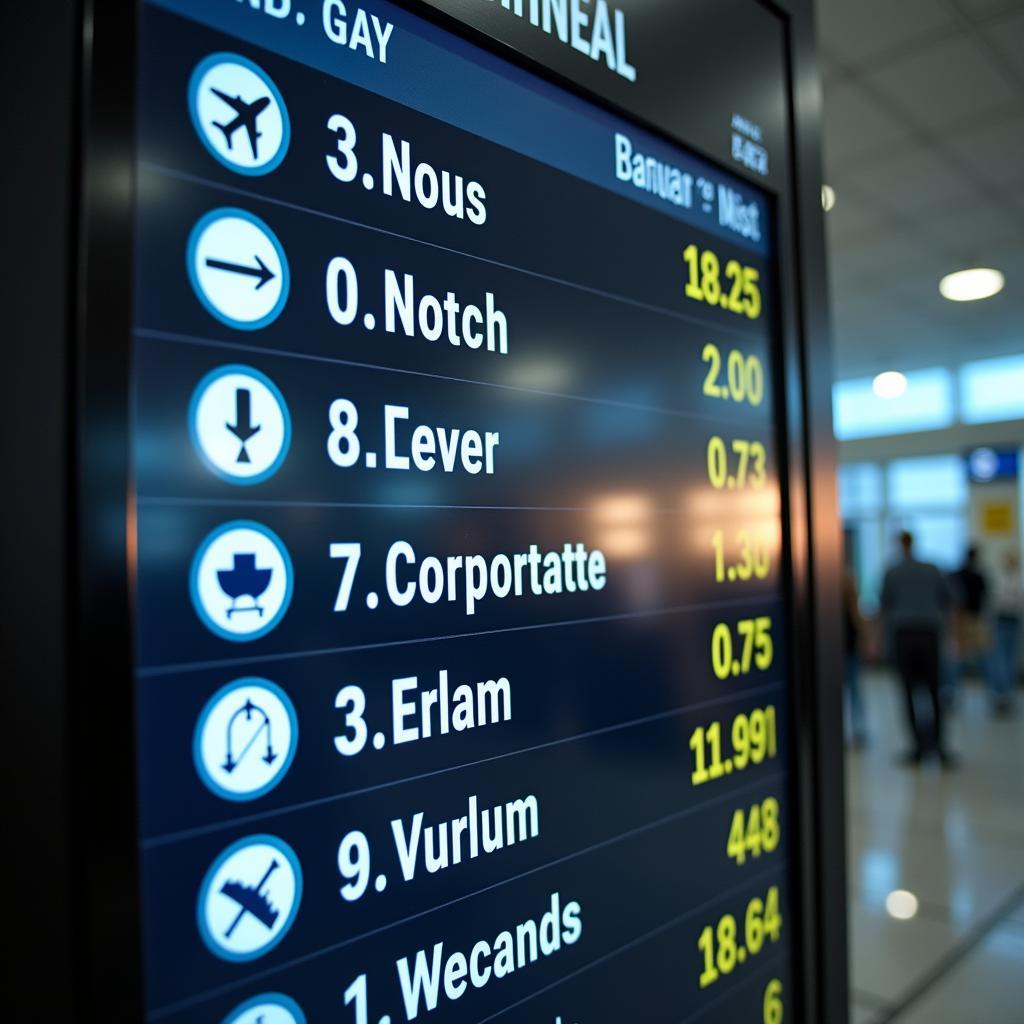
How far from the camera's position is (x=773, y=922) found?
1.21 meters

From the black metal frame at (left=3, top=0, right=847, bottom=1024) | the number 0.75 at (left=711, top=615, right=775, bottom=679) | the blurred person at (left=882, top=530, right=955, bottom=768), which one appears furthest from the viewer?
the blurred person at (left=882, top=530, right=955, bottom=768)

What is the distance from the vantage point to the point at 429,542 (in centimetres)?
79

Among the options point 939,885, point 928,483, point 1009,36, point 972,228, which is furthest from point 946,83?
point 928,483

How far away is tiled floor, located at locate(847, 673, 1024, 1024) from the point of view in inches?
94.0

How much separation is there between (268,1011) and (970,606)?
7.13 meters

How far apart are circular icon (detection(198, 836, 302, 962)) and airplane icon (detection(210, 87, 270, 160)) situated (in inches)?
21.4

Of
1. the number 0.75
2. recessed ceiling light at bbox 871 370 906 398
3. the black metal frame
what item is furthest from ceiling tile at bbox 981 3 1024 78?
recessed ceiling light at bbox 871 370 906 398

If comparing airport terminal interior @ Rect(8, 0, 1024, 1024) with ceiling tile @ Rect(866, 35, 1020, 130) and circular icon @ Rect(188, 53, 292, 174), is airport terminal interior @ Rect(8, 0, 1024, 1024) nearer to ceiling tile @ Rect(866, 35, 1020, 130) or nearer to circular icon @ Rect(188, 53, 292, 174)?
circular icon @ Rect(188, 53, 292, 174)

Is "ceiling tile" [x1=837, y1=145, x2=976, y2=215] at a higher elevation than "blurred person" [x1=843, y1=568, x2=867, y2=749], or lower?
higher

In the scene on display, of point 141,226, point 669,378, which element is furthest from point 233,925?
point 669,378

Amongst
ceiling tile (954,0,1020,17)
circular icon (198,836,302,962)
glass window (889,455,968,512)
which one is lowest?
circular icon (198,836,302,962)

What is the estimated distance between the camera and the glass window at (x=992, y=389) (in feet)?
27.5

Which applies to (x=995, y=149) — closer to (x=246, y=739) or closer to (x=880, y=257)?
(x=880, y=257)

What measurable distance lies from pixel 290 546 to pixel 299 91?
384mm
